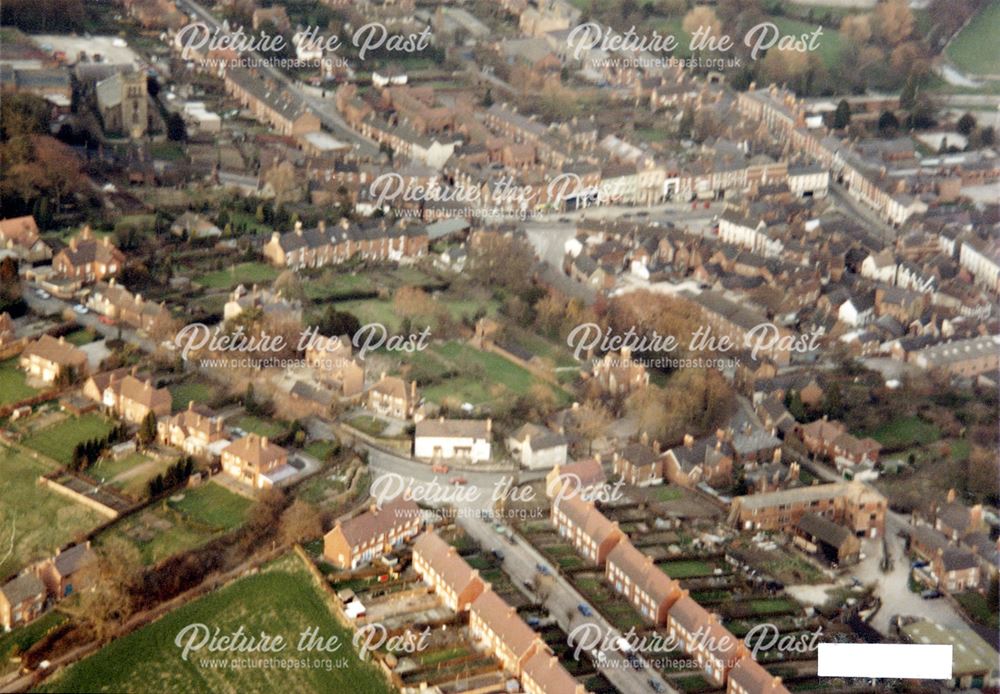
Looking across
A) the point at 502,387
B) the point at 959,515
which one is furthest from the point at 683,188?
the point at 959,515

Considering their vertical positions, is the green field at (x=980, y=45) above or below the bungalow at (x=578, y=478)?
above

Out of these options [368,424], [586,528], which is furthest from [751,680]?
[368,424]

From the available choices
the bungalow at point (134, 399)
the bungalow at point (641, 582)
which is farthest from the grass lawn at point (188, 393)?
the bungalow at point (641, 582)

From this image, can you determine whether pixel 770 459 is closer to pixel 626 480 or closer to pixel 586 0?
pixel 626 480

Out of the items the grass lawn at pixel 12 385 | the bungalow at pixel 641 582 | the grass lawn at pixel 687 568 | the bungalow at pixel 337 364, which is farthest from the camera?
the bungalow at pixel 337 364

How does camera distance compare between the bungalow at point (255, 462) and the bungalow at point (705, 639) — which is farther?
the bungalow at point (255, 462)

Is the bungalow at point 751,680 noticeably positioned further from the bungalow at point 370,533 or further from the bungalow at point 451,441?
the bungalow at point 451,441
